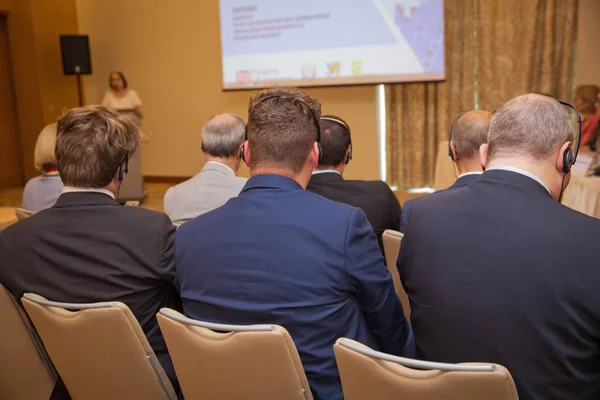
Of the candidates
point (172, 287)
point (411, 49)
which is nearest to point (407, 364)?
point (172, 287)

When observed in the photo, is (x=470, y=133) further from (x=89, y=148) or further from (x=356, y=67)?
(x=356, y=67)

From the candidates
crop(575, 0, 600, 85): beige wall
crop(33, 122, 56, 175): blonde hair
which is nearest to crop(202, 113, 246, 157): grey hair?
crop(33, 122, 56, 175): blonde hair

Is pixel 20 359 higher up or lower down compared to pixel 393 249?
lower down

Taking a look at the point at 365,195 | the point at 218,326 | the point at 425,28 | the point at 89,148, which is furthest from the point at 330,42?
the point at 218,326

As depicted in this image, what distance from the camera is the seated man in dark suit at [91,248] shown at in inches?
63.4

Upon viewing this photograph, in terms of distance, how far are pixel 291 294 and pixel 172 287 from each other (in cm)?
52

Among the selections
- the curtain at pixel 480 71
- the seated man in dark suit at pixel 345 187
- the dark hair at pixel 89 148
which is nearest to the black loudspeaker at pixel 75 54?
the curtain at pixel 480 71

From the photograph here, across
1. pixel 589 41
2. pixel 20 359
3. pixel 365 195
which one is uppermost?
pixel 589 41

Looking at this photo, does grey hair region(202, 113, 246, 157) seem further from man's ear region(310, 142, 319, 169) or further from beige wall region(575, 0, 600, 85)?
beige wall region(575, 0, 600, 85)

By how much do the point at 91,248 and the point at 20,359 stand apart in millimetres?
472

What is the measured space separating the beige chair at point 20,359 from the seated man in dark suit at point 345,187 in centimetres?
117

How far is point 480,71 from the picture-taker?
5.74m

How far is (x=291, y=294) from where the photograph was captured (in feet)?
4.40

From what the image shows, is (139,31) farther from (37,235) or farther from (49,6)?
(37,235)
